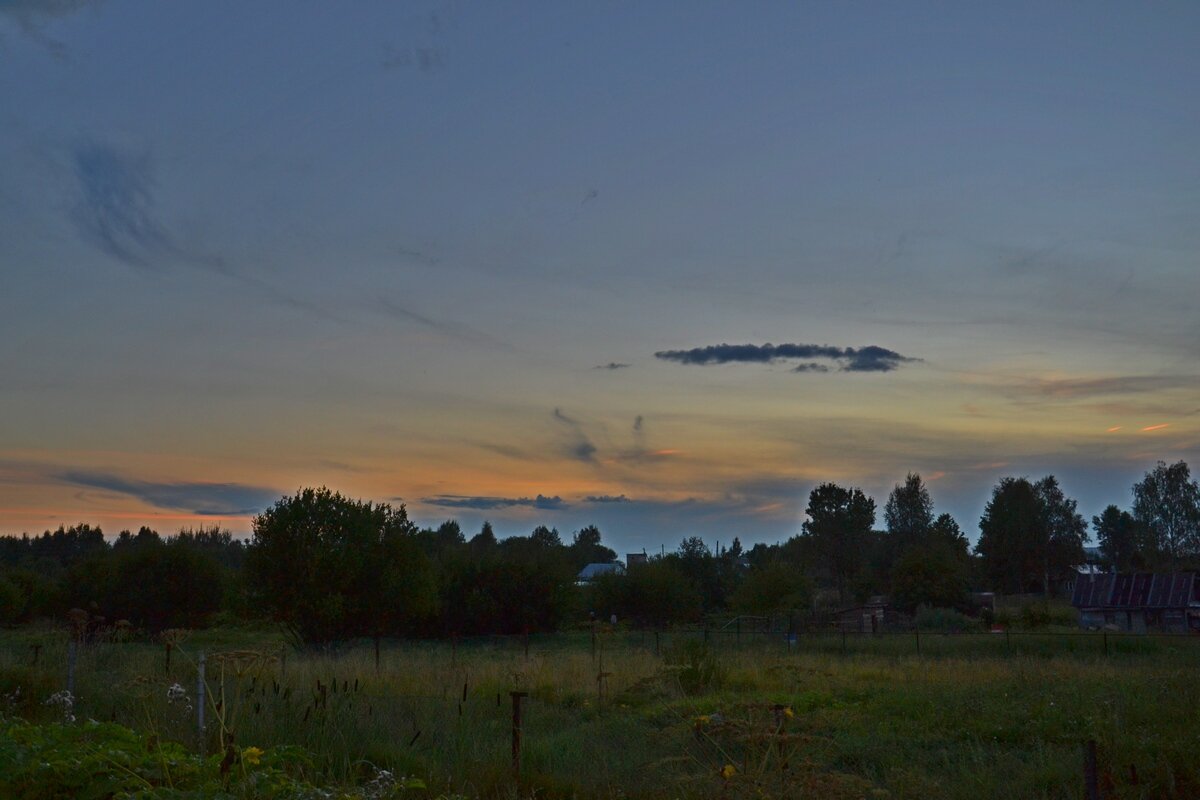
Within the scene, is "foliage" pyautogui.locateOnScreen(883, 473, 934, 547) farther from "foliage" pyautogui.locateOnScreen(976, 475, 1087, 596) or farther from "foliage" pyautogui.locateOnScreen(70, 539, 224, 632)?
"foliage" pyautogui.locateOnScreen(70, 539, 224, 632)

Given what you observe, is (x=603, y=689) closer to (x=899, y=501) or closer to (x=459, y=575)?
(x=459, y=575)

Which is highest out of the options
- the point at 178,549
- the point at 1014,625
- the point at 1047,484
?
Result: the point at 1047,484

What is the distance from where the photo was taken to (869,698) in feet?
55.3

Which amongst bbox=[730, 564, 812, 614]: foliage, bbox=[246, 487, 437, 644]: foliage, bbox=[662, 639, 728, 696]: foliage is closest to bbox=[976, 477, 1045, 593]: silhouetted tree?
bbox=[730, 564, 812, 614]: foliage

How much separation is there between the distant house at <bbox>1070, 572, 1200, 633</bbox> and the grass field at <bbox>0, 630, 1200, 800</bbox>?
37.3 metres

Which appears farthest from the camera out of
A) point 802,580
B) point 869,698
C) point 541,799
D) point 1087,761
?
point 802,580

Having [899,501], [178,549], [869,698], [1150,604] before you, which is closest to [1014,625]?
[1150,604]

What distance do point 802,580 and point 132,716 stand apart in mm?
51035

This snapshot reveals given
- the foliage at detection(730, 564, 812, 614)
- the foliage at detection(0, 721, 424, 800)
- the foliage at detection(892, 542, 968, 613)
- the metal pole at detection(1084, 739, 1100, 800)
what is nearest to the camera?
the foliage at detection(0, 721, 424, 800)

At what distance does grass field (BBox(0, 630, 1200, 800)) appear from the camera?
25.1 feet

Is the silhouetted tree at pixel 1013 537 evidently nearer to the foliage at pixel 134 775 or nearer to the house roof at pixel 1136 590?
the house roof at pixel 1136 590

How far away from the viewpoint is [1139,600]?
55.1 metres

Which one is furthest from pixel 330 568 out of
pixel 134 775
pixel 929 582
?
pixel 929 582

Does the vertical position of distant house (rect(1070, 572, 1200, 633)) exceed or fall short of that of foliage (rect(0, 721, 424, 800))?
it falls short
